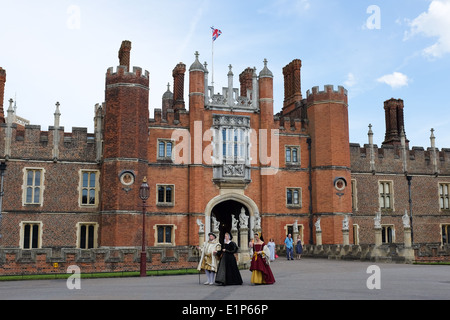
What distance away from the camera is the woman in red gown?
45.5 feet

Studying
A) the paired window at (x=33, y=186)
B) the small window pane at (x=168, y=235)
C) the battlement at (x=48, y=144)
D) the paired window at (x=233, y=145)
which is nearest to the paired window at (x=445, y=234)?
the paired window at (x=233, y=145)

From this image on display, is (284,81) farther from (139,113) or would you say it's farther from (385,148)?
(139,113)

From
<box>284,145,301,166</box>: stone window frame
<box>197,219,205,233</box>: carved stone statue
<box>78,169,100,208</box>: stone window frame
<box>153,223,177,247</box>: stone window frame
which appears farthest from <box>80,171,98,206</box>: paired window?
<box>284,145,301,166</box>: stone window frame

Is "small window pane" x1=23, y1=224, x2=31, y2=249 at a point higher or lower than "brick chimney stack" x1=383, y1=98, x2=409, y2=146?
lower

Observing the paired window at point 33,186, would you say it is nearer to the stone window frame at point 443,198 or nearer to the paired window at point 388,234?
the paired window at point 388,234

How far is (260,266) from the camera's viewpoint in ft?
45.4

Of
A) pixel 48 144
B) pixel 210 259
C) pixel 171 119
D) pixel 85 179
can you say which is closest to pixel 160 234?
pixel 85 179

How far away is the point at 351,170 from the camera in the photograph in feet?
116

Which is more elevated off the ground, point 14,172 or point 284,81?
point 284,81

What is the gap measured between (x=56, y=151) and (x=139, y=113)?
211 inches

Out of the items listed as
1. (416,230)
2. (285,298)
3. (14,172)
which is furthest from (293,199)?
(285,298)

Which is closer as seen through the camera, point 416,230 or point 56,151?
point 56,151

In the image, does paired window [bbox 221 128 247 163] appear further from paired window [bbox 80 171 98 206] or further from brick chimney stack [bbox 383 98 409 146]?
brick chimney stack [bbox 383 98 409 146]
